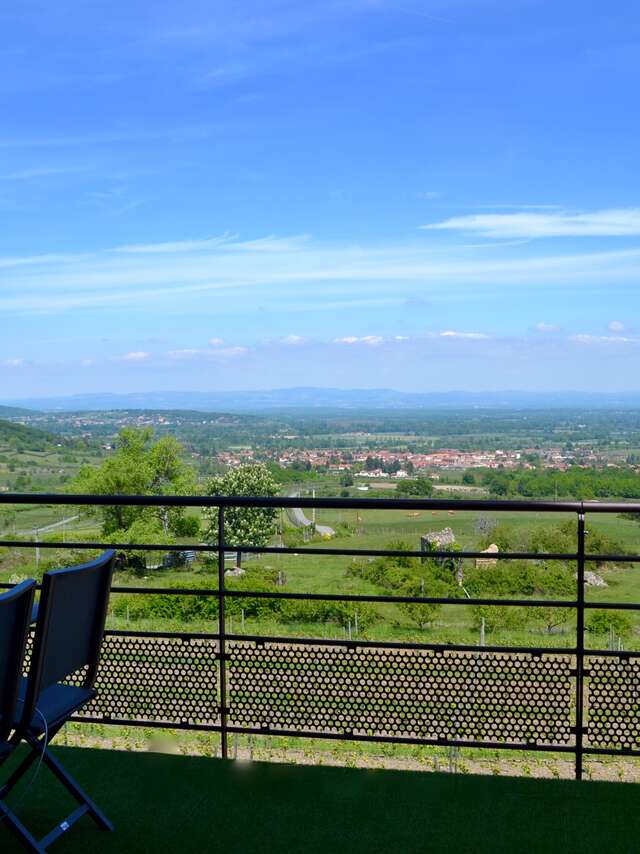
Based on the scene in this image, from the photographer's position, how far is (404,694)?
3652 millimetres

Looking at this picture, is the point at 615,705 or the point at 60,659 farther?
the point at 615,705

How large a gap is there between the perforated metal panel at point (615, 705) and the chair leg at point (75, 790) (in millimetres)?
1817

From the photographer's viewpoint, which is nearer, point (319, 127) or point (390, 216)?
point (319, 127)

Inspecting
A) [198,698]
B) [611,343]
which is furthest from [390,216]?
[198,698]

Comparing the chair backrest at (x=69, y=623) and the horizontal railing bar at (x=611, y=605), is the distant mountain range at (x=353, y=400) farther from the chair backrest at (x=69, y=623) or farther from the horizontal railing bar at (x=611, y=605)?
the chair backrest at (x=69, y=623)

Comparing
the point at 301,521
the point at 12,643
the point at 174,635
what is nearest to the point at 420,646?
the point at 174,635

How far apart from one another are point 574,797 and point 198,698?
1.53 meters

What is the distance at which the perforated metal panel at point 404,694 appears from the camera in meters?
3.57

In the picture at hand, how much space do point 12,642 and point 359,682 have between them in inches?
69.6

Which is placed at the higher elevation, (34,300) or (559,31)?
(559,31)

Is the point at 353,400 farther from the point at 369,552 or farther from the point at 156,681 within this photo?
the point at 369,552

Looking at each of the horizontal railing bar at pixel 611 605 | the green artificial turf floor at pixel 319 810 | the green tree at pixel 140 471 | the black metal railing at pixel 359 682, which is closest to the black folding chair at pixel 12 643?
the green artificial turf floor at pixel 319 810

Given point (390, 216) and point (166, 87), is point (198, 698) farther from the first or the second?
point (390, 216)

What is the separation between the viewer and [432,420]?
82812mm
